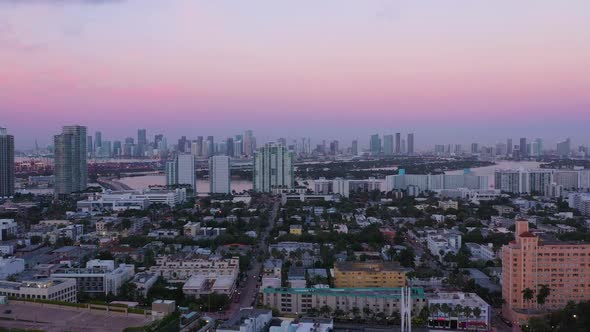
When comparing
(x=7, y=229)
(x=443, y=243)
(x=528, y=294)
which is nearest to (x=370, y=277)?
(x=528, y=294)

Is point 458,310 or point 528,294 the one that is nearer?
point 458,310

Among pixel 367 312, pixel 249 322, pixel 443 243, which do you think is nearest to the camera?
pixel 249 322

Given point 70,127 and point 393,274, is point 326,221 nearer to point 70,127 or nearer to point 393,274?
point 393,274

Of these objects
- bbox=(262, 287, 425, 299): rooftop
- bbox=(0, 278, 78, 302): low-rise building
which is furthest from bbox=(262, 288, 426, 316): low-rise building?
bbox=(0, 278, 78, 302): low-rise building

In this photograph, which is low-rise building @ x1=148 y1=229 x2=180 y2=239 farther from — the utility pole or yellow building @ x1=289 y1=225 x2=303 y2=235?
the utility pole

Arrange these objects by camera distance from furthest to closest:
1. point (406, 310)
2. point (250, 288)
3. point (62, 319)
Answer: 1. point (250, 288)
2. point (406, 310)
3. point (62, 319)

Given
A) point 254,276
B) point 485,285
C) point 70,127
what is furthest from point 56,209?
point 485,285

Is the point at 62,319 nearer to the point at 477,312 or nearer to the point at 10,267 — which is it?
the point at 10,267
